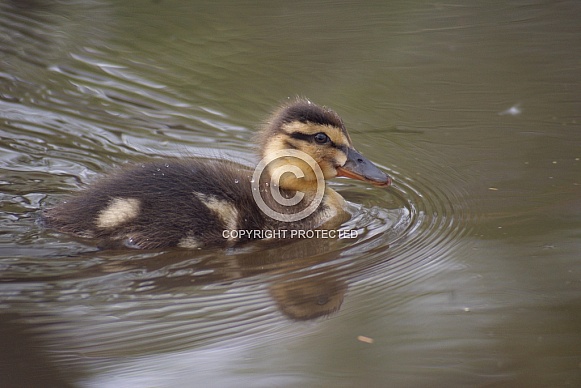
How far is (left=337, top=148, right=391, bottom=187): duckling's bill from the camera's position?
3.71 m

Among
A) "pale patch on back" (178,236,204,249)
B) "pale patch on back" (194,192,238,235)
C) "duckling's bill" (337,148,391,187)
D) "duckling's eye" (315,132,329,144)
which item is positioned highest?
"duckling's eye" (315,132,329,144)

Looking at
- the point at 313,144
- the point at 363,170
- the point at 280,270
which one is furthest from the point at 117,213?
the point at 363,170

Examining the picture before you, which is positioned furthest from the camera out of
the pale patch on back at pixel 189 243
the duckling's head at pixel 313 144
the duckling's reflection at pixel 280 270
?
the duckling's head at pixel 313 144

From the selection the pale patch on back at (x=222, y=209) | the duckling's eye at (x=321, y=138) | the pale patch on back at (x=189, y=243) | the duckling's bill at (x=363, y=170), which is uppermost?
the duckling's eye at (x=321, y=138)

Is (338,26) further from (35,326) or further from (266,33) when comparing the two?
(35,326)

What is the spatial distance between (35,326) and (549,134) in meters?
2.62

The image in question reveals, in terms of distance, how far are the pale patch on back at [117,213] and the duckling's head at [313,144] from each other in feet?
2.09

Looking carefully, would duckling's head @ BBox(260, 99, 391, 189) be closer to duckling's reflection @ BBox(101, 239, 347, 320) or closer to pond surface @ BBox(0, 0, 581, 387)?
pond surface @ BBox(0, 0, 581, 387)

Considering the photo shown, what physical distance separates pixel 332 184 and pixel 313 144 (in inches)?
18.7

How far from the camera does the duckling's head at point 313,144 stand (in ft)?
12.0

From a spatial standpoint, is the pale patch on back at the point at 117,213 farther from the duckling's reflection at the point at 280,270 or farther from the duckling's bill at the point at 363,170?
the duckling's bill at the point at 363,170

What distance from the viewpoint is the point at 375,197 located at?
3.92m

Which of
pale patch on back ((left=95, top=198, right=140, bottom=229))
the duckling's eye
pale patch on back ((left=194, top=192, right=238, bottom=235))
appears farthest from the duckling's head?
pale patch on back ((left=95, top=198, right=140, bottom=229))

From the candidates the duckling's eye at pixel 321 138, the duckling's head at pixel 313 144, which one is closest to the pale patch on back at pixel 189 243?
the duckling's head at pixel 313 144
